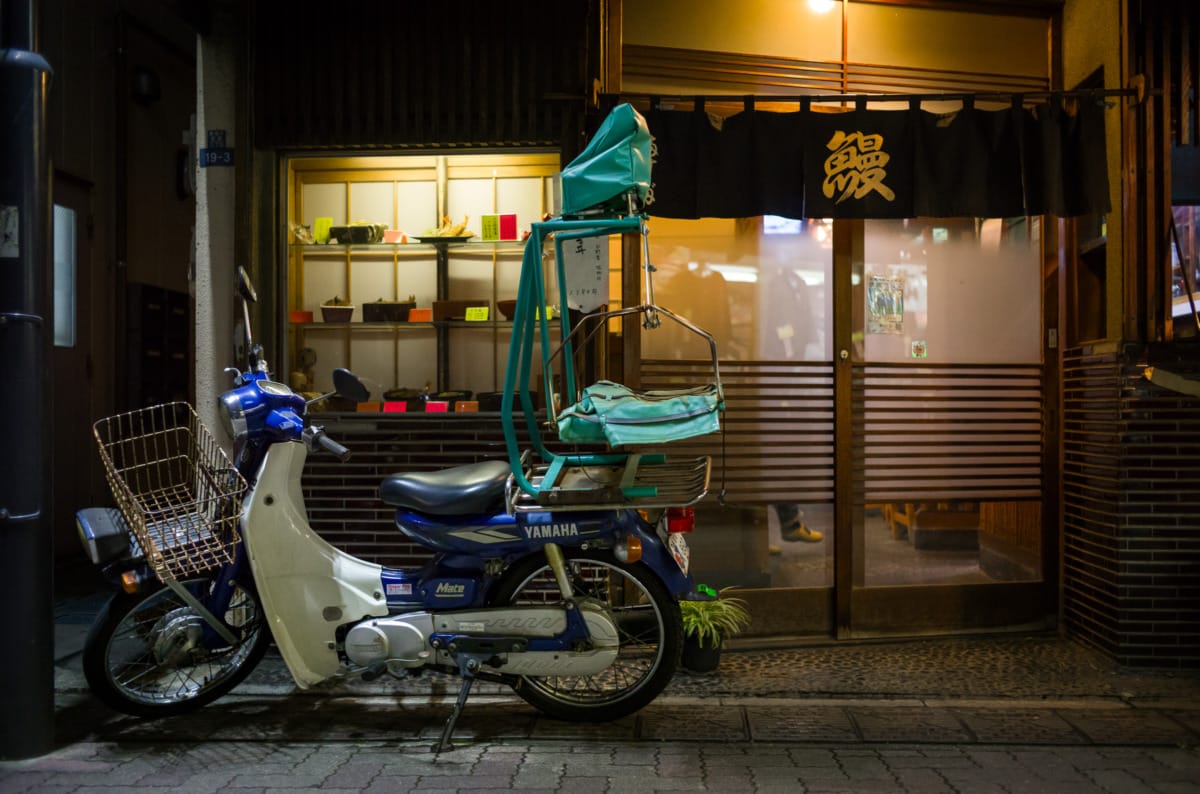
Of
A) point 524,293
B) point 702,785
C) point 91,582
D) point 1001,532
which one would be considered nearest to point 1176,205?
point 1001,532

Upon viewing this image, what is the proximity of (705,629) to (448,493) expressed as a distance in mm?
1742

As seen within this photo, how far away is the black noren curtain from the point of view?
19.0 ft

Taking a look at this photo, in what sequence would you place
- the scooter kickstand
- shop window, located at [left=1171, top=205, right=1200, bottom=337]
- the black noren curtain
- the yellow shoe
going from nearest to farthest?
the scooter kickstand, the black noren curtain, shop window, located at [left=1171, top=205, right=1200, bottom=337], the yellow shoe

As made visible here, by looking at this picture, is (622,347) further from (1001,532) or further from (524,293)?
(1001,532)

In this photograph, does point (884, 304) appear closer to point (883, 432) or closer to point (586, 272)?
point (883, 432)

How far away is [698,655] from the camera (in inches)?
209

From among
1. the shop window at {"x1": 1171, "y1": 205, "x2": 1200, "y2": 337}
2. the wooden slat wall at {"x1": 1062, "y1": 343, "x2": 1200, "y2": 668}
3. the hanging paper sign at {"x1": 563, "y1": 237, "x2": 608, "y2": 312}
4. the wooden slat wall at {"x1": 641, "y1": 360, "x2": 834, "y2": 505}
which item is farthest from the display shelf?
the shop window at {"x1": 1171, "y1": 205, "x2": 1200, "y2": 337}

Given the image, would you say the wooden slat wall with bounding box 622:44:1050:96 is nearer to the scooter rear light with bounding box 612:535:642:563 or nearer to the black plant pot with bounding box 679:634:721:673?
the scooter rear light with bounding box 612:535:642:563

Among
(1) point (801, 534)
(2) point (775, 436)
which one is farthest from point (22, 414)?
(1) point (801, 534)

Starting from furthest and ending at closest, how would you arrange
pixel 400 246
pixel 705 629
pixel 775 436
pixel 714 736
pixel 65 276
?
pixel 65 276, pixel 400 246, pixel 775 436, pixel 705 629, pixel 714 736

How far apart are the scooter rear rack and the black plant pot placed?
1.09 m

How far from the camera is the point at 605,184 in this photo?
436 centimetres

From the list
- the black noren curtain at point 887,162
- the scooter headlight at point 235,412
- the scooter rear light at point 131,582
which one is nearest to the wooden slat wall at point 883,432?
the black noren curtain at point 887,162

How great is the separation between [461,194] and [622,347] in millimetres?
1772
